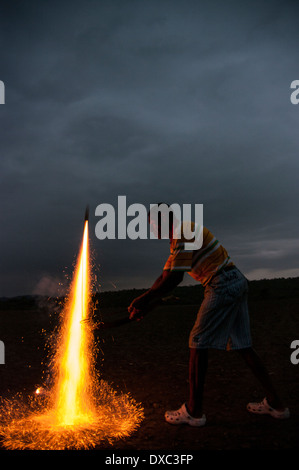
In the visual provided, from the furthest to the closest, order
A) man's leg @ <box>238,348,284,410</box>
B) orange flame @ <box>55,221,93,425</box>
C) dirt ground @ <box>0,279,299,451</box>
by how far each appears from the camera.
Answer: orange flame @ <box>55,221,93,425</box> → man's leg @ <box>238,348,284,410</box> → dirt ground @ <box>0,279,299,451</box>

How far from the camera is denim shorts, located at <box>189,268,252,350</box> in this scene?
4.39m

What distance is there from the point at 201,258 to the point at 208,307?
519 millimetres

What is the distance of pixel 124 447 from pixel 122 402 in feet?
4.49

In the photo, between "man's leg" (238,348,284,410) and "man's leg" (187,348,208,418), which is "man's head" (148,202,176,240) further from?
"man's leg" (238,348,284,410)

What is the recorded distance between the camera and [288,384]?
6.21m

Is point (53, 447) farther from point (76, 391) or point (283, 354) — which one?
point (283, 354)

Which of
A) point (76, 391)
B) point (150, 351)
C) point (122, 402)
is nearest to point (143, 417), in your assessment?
point (122, 402)

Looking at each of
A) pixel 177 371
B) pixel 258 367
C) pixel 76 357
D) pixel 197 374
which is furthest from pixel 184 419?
pixel 177 371

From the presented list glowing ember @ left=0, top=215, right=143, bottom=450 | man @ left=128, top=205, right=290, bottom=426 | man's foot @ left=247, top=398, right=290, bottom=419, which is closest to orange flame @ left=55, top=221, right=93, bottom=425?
glowing ember @ left=0, top=215, right=143, bottom=450

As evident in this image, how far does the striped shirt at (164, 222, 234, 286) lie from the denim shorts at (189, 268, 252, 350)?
0.33ft

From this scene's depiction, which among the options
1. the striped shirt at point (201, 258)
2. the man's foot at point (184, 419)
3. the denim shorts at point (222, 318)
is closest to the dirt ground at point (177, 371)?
the man's foot at point (184, 419)

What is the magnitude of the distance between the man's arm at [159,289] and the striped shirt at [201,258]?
0.08 m

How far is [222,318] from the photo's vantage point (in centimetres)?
442

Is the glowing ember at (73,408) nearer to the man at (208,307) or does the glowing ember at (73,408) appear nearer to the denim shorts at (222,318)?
the man at (208,307)
